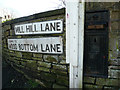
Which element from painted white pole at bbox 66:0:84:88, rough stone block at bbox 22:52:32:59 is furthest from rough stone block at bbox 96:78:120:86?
rough stone block at bbox 22:52:32:59

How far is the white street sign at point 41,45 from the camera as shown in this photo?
5.36ft

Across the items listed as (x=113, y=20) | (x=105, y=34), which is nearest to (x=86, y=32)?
(x=105, y=34)

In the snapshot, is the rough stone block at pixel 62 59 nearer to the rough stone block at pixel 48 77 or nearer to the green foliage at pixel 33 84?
the rough stone block at pixel 48 77

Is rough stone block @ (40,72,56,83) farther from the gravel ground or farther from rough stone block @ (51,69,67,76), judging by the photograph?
the gravel ground

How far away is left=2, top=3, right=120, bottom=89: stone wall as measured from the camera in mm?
1345

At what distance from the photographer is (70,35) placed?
1272 millimetres

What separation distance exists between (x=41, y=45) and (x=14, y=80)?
4.80 feet

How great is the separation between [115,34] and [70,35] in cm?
82

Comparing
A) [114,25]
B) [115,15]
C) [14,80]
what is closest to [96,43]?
[114,25]

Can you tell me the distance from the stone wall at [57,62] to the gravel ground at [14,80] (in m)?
0.12

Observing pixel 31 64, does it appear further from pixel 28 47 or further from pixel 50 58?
pixel 50 58

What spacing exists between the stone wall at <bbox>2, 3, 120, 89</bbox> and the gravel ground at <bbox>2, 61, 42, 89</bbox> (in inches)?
4.9

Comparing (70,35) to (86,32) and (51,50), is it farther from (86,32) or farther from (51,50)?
(51,50)

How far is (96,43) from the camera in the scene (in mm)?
1401
